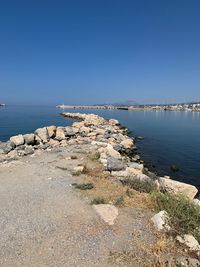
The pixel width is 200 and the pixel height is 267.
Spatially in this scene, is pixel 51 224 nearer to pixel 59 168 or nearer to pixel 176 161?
pixel 59 168

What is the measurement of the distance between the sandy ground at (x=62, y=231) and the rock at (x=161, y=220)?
0.24 m

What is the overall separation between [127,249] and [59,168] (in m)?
6.95

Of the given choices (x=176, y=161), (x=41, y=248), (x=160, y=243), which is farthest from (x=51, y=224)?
(x=176, y=161)

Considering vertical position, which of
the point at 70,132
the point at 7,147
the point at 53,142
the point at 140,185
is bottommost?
the point at 53,142

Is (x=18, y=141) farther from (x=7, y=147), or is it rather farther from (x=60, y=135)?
(x=60, y=135)

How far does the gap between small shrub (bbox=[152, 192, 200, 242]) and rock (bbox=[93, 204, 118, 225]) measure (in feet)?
4.26

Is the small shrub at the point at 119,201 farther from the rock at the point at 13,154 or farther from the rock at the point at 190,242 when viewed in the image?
the rock at the point at 13,154

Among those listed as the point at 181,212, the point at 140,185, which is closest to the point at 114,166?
the point at 140,185

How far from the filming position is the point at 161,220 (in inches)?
254

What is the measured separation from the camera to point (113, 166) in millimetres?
11352

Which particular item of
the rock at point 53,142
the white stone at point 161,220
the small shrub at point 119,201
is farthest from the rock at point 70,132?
the white stone at point 161,220

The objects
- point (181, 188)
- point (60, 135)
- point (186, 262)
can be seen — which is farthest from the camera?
point (60, 135)

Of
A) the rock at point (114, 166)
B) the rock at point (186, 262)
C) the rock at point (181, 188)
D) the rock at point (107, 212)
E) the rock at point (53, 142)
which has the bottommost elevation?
the rock at point (181, 188)

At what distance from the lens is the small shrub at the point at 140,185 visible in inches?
358
